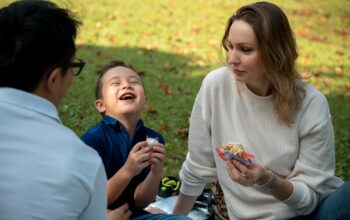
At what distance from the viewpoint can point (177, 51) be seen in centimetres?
846

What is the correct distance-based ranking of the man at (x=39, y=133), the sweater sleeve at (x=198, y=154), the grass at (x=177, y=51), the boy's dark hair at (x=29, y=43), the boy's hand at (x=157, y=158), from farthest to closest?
the grass at (x=177, y=51) < the sweater sleeve at (x=198, y=154) < the boy's hand at (x=157, y=158) < the boy's dark hair at (x=29, y=43) < the man at (x=39, y=133)

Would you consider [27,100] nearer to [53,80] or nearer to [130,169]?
[53,80]

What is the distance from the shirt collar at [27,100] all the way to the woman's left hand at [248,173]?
1210 millimetres

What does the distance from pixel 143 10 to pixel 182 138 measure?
20.3ft

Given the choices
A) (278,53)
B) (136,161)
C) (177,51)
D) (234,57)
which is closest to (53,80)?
(136,161)

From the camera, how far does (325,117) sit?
8.96ft

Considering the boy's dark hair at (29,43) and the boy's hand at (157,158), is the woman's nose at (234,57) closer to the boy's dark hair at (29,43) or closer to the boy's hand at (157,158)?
the boy's hand at (157,158)

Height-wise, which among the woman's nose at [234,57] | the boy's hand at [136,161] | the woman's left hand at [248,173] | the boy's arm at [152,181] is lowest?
the boy's arm at [152,181]

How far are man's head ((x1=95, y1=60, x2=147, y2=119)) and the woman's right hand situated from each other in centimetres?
48

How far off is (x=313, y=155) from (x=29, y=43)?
1717mm

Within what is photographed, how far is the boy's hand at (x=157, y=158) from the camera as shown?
261 cm

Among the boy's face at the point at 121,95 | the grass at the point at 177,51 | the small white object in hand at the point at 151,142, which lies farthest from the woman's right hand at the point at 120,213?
the grass at the point at 177,51

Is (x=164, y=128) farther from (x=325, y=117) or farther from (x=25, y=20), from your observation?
(x=25, y=20)

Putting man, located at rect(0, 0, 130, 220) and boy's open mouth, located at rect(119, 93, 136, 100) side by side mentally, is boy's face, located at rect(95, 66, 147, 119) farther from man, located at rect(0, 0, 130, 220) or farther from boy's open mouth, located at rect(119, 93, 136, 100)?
man, located at rect(0, 0, 130, 220)
